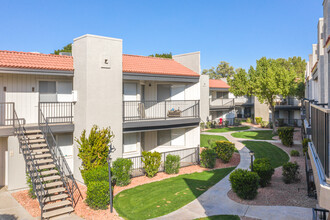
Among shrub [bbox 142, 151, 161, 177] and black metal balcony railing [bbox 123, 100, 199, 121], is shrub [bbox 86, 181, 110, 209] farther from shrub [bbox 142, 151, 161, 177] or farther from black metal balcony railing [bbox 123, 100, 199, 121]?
black metal balcony railing [bbox 123, 100, 199, 121]

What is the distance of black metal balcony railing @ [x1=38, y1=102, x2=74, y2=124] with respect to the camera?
14188 millimetres

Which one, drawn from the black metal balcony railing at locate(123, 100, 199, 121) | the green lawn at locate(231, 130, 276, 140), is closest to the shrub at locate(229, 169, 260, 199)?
the black metal balcony railing at locate(123, 100, 199, 121)

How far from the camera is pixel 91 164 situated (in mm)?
13125

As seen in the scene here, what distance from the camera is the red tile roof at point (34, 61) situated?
13222 mm

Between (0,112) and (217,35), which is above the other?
(217,35)

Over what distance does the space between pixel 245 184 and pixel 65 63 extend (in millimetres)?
11523

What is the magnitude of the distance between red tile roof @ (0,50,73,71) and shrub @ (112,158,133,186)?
595 centimetres

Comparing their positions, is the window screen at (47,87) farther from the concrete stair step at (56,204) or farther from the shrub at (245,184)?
the shrub at (245,184)

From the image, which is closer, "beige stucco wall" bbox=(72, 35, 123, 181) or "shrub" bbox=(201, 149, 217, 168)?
"beige stucco wall" bbox=(72, 35, 123, 181)

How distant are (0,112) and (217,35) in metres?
33.4

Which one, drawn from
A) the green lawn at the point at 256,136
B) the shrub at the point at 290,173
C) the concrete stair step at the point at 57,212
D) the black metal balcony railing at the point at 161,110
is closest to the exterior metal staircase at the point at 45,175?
the concrete stair step at the point at 57,212

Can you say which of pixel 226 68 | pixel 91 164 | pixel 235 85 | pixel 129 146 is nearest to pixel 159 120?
pixel 129 146

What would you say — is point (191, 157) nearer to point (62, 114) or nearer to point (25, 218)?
point (62, 114)

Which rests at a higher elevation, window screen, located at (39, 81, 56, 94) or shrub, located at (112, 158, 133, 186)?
window screen, located at (39, 81, 56, 94)
